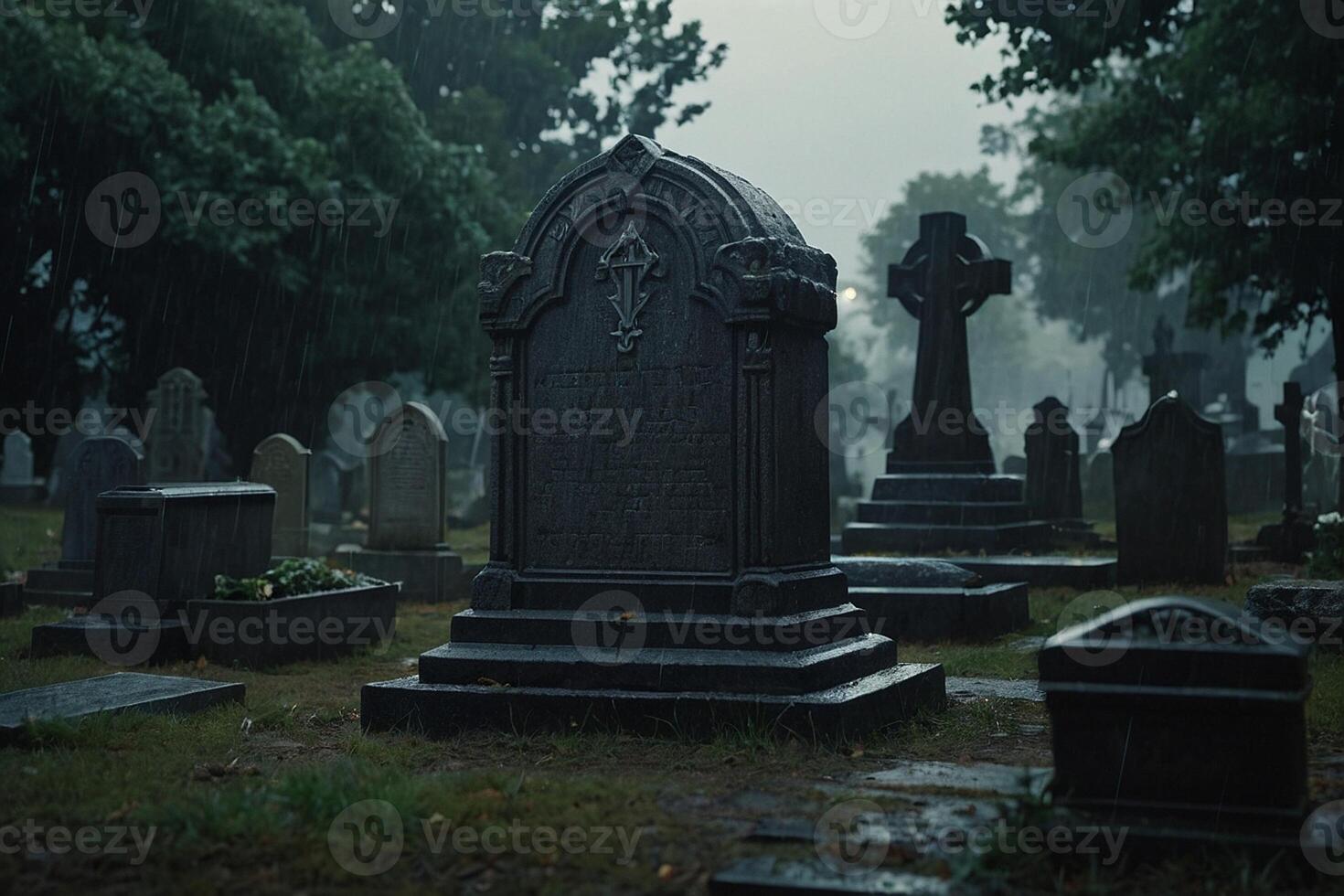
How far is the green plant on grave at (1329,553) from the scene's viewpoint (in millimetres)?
9812

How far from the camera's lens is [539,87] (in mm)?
31500

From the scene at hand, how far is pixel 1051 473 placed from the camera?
16.8 meters

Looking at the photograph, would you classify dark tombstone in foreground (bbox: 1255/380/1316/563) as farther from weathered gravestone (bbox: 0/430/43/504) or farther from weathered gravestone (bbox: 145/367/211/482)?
weathered gravestone (bbox: 0/430/43/504)

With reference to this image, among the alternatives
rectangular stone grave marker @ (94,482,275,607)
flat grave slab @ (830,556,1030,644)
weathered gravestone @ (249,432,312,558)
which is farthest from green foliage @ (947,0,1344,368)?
rectangular stone grave marker @ (94,482,275,607)

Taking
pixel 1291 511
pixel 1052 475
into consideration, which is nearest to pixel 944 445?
pixel 1052 475

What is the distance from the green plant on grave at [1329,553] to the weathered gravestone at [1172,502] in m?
0.89

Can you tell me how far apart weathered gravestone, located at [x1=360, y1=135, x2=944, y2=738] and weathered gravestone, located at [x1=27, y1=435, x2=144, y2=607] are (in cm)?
668

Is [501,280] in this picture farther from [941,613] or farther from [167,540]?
[941,613]

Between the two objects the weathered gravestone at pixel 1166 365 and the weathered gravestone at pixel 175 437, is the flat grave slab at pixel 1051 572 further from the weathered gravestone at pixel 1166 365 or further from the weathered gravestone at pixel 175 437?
the weathered gravestone at pixel 1166 365

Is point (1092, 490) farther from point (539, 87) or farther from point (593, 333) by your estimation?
point (593, 333)

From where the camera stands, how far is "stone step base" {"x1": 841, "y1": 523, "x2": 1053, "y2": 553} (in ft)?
41.0

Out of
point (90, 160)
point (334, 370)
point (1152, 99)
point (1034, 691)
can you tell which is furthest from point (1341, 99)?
point (90, 160)

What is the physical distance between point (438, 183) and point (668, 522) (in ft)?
54.9

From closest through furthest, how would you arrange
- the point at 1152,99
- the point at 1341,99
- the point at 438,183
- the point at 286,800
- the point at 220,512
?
the point at 286,800
the point at 220,512
the point at 1341,99
the point at 1152,99
the point at 438,183
